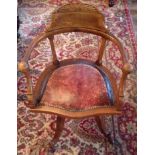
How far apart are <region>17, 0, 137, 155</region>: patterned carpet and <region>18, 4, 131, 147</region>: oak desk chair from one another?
8.1 inches

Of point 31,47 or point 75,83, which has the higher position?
point 31,47

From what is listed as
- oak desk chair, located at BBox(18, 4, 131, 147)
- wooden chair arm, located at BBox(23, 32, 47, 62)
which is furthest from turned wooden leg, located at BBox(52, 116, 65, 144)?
wooden chair arm, located at BBox(23, 32, 47, 62)

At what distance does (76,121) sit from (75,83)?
43 centimetres

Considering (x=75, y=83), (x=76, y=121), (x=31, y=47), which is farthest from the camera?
(x=76, y=121)

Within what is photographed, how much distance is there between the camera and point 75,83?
1.46m

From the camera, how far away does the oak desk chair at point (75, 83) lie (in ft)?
4.30

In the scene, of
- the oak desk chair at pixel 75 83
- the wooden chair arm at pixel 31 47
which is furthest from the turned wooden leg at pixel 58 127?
the wooden chair arm at pixel 31 47

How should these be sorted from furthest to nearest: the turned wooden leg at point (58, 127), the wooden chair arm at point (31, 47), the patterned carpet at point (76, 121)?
the patterned carpet at point (76, 121), the turned wooden leg at point (58, 127), the wooden chair arm at point (31, 47)

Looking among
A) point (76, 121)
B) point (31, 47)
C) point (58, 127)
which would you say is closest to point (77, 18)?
point (31, 47)

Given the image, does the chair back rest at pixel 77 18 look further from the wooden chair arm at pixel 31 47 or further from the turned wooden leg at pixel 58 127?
the turned wooden leg at pixel 58 127

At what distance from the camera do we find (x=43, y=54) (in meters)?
2.33

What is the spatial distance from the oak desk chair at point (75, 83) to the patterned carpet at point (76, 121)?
0.68ft

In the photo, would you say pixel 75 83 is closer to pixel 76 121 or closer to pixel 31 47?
pixel 31 47

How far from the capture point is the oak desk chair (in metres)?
1.31
